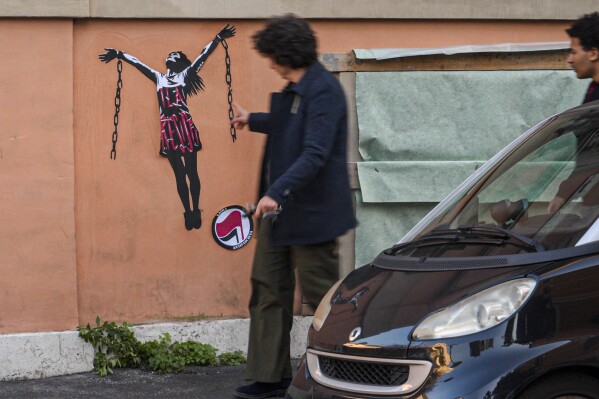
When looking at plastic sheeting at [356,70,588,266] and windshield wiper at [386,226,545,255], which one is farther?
plastic sheeting at [356,70,588,266]

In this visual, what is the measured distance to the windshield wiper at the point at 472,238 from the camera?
13.7 ft

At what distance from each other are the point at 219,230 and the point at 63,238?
105 centimetres

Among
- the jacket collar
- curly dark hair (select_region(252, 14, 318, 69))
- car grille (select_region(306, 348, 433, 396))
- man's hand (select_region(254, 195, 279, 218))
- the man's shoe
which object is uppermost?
curly dark hair (select_region(252, 14, 318, 69))

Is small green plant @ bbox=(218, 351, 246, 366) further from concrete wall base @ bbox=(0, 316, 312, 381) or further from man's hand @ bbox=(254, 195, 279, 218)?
man's hand @ bbox=(254, 195, 279, 218)

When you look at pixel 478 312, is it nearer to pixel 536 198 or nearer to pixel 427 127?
pixel 536 198

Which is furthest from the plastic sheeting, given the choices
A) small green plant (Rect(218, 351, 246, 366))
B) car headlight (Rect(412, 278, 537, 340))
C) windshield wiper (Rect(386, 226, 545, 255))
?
car headlight (Rect(412, 278, 537, 340))

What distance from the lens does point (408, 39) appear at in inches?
294

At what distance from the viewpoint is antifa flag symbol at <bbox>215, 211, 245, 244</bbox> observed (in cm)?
732

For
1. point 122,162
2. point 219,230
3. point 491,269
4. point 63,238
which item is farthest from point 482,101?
point 491,269

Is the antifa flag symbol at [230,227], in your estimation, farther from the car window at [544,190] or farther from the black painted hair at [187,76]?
the car window at [544,190]

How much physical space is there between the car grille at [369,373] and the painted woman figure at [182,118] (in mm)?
3068

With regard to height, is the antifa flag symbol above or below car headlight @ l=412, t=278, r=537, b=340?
above

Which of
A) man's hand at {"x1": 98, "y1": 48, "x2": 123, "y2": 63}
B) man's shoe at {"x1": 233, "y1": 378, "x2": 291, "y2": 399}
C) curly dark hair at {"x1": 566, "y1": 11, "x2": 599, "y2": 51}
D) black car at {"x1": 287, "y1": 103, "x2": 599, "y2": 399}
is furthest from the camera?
man's hand at {"x1": 98, "y1": 48, "x2": 123, "y2": 63}

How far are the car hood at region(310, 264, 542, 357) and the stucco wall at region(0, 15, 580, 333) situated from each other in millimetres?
2905
